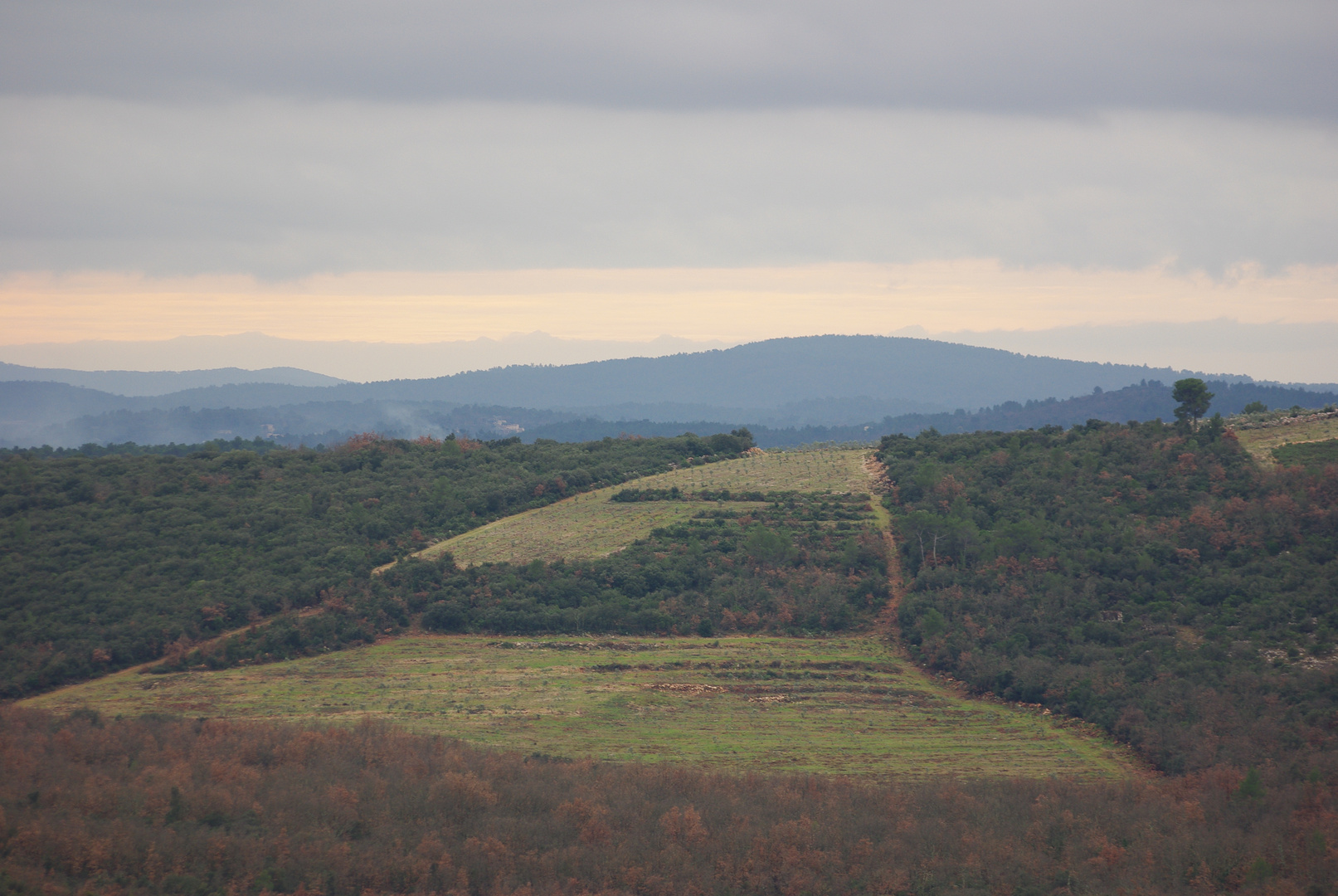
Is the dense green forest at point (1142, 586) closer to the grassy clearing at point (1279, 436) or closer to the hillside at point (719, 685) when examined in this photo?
the hillside at point (719, 685)

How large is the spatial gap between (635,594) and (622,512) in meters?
12.5

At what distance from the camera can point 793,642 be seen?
174 ft

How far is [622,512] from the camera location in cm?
7012

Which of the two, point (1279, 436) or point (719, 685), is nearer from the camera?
point (719, 685)

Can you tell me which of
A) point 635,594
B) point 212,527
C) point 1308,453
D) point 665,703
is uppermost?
point 1308,453

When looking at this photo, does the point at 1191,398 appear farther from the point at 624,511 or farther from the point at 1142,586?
the point at 624,511

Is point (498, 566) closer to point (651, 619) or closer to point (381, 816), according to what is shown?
point (651, 619)

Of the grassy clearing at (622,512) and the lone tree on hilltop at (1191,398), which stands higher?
the lone tree on hilltop at (1191,398)

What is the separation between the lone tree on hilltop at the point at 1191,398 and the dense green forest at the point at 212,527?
3834 centimetres

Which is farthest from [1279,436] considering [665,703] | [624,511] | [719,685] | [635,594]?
[665,703]

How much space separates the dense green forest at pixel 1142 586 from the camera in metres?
36.6

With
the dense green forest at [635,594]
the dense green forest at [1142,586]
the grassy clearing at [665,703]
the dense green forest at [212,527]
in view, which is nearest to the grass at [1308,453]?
the dense green forest at [1142,586]

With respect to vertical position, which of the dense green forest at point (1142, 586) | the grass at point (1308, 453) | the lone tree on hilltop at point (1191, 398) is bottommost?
the dense green forest at point (1142, 586)

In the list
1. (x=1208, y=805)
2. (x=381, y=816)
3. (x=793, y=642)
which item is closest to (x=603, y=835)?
(x=381, y=816)
